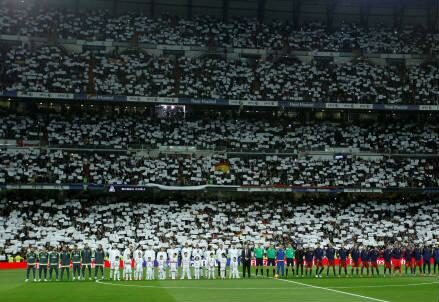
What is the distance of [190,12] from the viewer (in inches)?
2790

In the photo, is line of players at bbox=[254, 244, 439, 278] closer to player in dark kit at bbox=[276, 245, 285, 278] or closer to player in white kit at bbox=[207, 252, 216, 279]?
player in dark kit at bbox=[276, 245, 285, 278]

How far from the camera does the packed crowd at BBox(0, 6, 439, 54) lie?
6500 centimetres

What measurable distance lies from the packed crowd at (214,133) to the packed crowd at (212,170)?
3.53ft

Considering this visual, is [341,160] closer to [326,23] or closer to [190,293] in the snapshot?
[326,23]

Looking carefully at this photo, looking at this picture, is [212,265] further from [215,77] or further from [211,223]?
[215,77]

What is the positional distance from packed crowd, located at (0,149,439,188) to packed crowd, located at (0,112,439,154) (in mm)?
1077

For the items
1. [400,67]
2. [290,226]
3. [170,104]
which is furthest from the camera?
[400,67]

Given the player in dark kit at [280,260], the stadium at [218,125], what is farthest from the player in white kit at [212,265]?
the stadium at [218,125]

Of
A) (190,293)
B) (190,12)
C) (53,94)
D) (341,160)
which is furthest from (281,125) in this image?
(190,293)

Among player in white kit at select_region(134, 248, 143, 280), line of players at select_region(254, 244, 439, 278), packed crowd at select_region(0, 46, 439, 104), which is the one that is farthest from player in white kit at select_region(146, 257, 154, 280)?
packed crowd at select_region(0, 46, 439, 104)

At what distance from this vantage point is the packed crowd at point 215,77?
197ft

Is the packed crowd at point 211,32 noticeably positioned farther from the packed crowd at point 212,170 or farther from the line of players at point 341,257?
the line of players at point 341,257

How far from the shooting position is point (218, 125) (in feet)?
208

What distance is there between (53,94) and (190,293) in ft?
114
